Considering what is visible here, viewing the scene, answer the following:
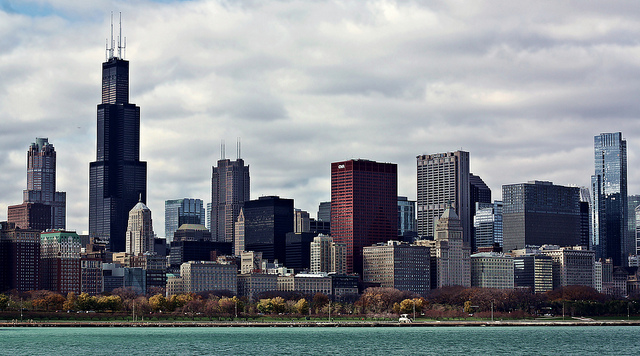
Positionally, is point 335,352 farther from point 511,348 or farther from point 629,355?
point 629,355

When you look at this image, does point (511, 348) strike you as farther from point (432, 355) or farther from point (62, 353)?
point (62, 353)

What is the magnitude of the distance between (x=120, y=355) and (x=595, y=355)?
74364 millimetres

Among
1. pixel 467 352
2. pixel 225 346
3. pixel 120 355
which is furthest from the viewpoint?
pixel 225 346

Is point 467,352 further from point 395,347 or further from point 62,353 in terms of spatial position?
point 62,353

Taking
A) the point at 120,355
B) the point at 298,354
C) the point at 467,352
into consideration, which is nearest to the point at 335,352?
the point at 298,354

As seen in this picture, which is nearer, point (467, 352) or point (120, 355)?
point (120, 355)

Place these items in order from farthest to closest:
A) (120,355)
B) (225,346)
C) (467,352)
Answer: (225,346) → (467,352) → (120,355)

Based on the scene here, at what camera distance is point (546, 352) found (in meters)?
189

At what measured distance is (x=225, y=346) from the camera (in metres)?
200

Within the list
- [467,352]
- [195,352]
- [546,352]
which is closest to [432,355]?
[467,352]

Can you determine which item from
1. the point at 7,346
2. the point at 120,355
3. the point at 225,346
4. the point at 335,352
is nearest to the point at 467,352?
the point at 335,352

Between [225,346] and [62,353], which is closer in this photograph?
[62,353]

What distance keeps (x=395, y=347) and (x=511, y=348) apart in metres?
19.9

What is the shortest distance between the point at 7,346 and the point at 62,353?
65.8 ft
